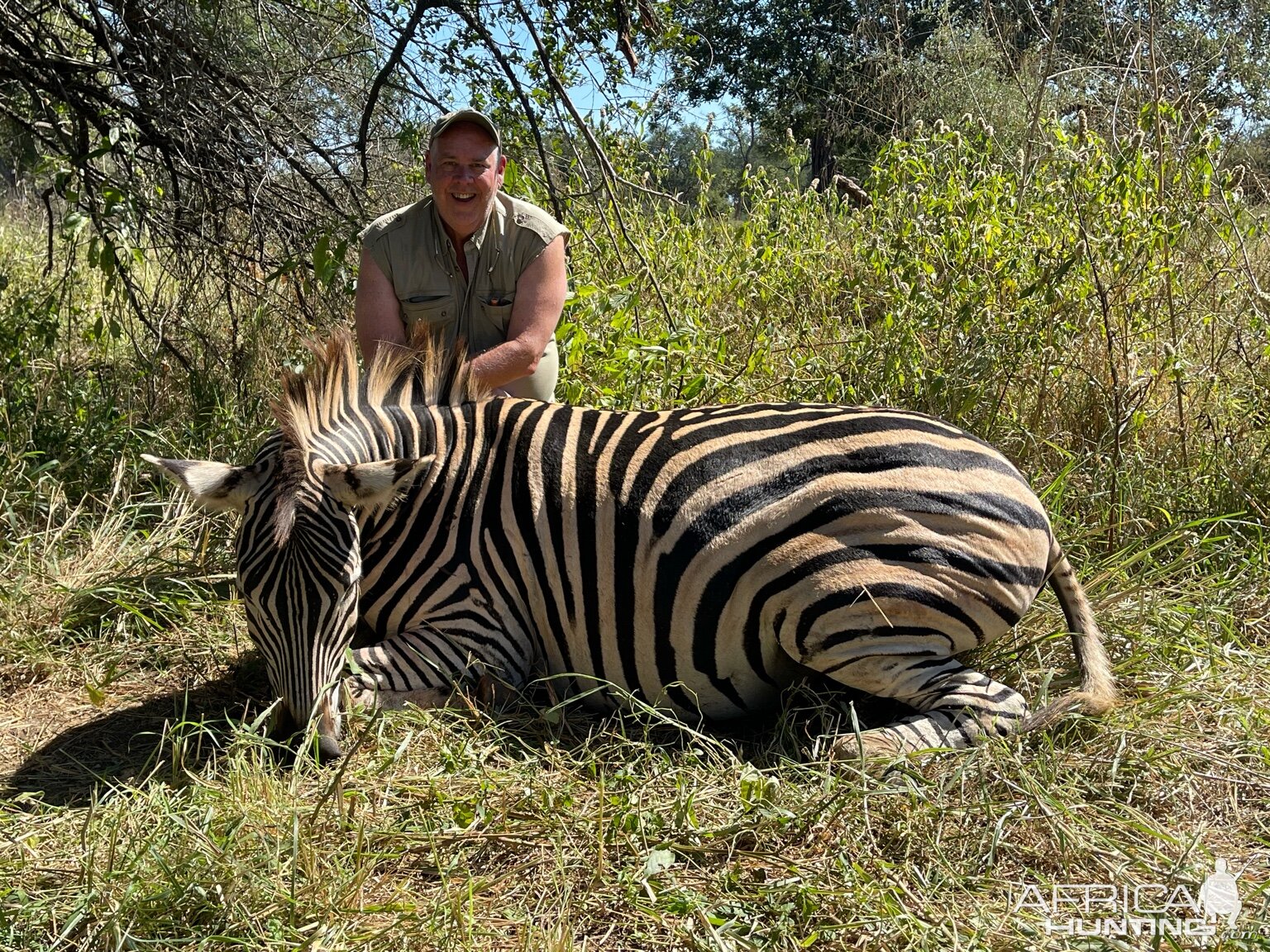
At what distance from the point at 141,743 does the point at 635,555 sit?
67.0 inches

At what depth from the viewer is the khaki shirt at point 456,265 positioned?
15.0 feet

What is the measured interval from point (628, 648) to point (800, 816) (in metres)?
0.88

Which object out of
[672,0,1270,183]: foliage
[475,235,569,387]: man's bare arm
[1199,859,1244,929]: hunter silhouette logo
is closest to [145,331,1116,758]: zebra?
[475,235,569,387]: man's bare arm

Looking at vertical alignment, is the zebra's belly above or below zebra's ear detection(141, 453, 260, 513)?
below

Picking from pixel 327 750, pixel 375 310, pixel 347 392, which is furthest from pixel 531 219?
pixel 327 750

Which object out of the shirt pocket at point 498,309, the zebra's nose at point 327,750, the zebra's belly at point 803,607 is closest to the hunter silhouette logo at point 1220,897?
the zebra's belly at point 803,607

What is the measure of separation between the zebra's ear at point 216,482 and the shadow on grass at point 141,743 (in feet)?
1.93

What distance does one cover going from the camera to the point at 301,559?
9.86 feet

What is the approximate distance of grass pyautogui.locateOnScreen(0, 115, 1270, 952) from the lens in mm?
2465

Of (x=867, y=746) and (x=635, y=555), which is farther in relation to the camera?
(x=635, y=555)

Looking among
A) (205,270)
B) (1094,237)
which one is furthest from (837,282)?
(205,270)

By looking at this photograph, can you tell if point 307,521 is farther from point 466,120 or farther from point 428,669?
point 466,120

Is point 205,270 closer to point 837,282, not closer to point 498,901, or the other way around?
point 837,282

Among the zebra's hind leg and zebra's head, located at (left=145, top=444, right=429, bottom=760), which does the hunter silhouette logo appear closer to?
the zebra's hind leg
